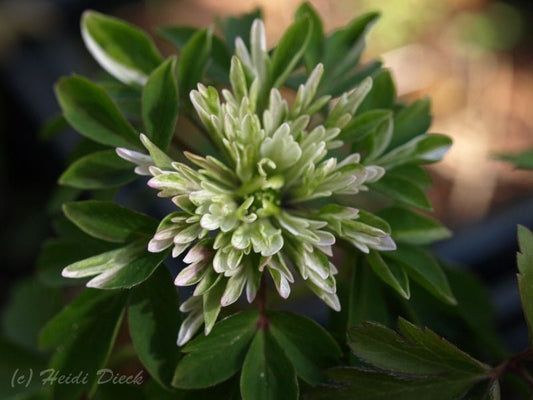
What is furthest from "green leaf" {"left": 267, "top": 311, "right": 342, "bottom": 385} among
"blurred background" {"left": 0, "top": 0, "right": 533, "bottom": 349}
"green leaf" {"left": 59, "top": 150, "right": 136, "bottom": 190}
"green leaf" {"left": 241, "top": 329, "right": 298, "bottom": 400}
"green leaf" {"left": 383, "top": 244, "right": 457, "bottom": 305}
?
"blurred background" {"left": 0, "top": 0, "right": 533, "bottom": 349}

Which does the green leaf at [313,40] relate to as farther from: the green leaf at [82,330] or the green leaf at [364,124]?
the green leaf at [82,330]

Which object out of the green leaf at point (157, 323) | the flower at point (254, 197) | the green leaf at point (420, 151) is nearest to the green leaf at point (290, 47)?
the flower at point (254, 197)

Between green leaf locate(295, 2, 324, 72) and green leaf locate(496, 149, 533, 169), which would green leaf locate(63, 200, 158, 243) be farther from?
green leaf locate(496, 149, 533, 169)

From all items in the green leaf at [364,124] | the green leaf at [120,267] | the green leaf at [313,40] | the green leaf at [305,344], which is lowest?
the green leaf at [305,344]

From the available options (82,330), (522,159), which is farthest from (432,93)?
(82,330)

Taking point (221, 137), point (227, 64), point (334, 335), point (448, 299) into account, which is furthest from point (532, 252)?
point (227, 64)

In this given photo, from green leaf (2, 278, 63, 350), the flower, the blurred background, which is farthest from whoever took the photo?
the blurred background

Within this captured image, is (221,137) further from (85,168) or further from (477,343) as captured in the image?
(477,343)
